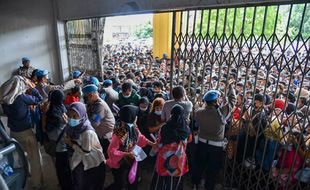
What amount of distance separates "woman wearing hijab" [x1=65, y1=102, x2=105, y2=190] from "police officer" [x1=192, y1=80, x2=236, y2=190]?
4.48 feet

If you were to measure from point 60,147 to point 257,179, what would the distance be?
2601 mm

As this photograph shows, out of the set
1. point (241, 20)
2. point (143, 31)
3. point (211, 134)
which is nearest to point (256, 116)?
point (211, 134)

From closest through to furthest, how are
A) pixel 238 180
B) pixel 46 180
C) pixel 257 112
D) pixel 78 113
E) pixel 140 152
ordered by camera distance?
pixel 78 113, pixel 140 152, pixel 257 112, pixel 238 180, pixel 46 180

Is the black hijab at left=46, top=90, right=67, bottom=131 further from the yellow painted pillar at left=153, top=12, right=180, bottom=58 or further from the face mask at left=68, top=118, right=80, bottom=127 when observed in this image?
the yellow painted pillar at left=153, top=12, right=180, bottom=58

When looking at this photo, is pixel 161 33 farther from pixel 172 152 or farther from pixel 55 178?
pixel 172 152

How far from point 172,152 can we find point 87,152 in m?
0.97

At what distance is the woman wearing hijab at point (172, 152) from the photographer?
274 centimetres

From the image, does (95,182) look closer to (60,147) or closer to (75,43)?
(60,147)

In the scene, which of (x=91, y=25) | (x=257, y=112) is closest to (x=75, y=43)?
(x=91, y=25)

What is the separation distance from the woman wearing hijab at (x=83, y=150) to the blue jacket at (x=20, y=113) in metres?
0.93

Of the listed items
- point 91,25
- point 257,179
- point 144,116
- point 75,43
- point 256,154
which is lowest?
point 257,179

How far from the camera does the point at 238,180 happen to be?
3.52 metres

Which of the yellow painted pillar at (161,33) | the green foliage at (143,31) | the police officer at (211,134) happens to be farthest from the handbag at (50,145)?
the green foliage at (143,31)

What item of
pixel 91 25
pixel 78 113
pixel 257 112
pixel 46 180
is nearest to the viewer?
pixel 78 113
